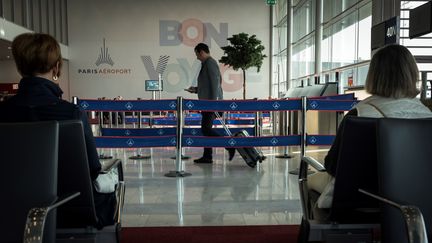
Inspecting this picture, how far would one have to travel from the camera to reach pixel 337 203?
5.68 ft

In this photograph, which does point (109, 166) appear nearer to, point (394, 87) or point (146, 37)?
point (394, 87)

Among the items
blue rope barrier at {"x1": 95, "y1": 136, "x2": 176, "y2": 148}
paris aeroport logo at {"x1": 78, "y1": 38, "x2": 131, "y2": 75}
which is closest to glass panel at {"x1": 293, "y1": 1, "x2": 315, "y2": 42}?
paris aeroport logo at {"x1": 78, "y1": 38, "x2": 131, "y2": 75}

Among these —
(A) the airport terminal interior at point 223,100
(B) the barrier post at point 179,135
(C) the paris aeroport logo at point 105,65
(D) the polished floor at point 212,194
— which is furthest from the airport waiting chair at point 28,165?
(C) the paris aeroport logo at point 105,65

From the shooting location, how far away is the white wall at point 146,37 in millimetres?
20094

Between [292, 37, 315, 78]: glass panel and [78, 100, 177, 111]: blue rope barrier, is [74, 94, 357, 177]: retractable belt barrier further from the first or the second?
[292, 37, 315, 78]: glass panel

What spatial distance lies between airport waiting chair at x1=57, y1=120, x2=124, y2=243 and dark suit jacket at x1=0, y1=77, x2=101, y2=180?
0.14 metres

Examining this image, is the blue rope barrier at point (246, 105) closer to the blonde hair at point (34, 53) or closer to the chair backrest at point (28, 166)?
the blonde hair at point (34, 53)

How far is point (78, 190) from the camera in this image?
1605 millimetres

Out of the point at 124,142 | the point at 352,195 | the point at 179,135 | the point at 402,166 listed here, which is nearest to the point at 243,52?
the point at 179,135

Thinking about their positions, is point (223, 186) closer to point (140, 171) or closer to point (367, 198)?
point (140, 171)

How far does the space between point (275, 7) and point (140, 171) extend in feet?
54.1

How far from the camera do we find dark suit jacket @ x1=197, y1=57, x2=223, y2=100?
5.72 m

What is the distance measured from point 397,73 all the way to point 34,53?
5.23 feet

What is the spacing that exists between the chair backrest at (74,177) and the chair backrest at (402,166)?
1.13 meters
